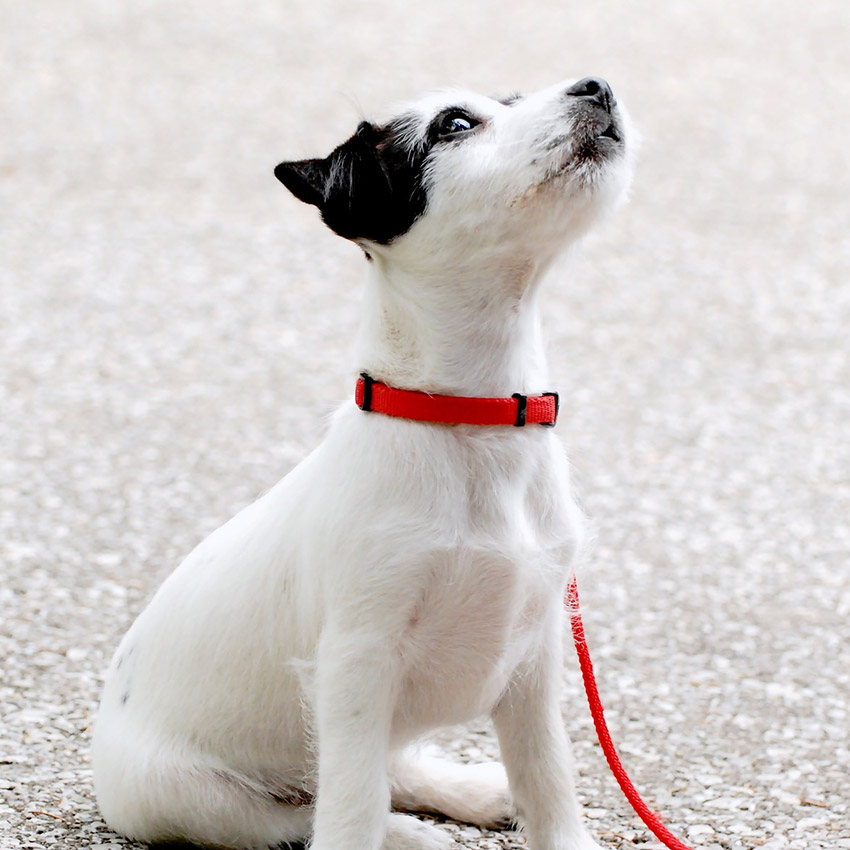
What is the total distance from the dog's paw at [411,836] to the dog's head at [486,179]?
124cm

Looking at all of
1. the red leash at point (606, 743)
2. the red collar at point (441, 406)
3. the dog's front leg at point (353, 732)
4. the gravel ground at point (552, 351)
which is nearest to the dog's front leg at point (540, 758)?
the red leash at point (606, 743)

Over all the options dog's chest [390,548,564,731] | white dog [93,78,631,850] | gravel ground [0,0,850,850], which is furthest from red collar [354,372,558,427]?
gravel ground [0,0,850,850]

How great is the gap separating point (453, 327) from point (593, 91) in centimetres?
51

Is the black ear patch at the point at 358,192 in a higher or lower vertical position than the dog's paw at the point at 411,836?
higher

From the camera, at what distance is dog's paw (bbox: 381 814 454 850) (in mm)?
2908

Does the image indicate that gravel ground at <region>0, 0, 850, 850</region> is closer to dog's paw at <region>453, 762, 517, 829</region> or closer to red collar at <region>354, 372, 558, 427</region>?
dog's paw at <region>453, 762, 517, 829</region>

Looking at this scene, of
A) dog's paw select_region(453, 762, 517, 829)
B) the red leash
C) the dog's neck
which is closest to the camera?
the dog's neck

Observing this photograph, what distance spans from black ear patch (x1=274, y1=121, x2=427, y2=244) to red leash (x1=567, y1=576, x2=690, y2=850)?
0.94 metres

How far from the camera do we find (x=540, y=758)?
2.90 metres

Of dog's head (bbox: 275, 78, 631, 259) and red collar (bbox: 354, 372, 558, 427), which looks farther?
red collar (bbox: 354, 372, 558, 427)

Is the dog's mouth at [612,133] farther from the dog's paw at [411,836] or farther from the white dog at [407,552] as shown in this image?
the dog's paw at [411,836]

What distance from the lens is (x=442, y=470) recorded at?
2604 mm

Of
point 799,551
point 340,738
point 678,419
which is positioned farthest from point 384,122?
point 678,419

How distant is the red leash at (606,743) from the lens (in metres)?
2.97
